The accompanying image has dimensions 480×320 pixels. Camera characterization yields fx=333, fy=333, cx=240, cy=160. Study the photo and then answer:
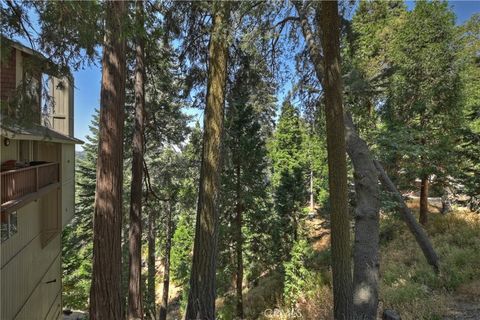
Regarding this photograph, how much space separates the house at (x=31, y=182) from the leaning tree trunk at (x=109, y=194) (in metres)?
0.94

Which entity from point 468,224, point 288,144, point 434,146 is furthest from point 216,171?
point 288,144

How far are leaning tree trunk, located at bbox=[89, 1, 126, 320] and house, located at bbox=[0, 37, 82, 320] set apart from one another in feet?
3.07

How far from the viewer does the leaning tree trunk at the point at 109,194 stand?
5.14 m

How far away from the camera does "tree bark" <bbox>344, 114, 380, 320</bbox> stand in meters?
5.73

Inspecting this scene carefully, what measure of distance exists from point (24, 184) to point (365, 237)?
661 centimetres

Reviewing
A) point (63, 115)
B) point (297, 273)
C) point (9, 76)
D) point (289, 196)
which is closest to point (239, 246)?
point (297, 273)

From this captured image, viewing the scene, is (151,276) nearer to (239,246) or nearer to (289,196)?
(239,246)

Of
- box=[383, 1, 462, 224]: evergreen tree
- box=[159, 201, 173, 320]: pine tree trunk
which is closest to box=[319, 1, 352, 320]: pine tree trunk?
box=[383, 1, 462, 224]: evergreen tree

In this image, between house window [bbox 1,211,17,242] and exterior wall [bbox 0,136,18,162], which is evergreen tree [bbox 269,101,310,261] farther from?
house window [bbox 1,211,17,242]

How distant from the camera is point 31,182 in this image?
704 cm

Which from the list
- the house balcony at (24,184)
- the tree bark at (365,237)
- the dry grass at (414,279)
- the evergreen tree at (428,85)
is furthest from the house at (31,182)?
the evergreen tree at (428,85)

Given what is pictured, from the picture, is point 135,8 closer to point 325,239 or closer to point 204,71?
point 204,71

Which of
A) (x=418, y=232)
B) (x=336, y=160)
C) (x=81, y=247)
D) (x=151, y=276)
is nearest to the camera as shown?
(x=336, y=160)

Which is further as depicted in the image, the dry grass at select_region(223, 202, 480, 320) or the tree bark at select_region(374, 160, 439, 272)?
the tree bark at select_region(374, 160, 439, 272)
